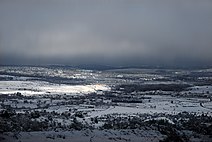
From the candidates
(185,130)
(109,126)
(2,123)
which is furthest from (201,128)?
(2,123)

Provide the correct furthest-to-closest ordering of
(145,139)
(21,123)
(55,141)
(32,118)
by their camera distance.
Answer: (32,118), (21,123), (145,139), (55,141)

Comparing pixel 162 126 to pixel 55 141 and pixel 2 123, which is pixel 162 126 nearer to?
pixel 55 141

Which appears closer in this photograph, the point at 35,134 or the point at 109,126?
the point at 35,134

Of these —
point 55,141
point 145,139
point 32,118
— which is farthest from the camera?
point 32,118

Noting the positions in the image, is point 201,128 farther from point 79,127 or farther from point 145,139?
point 79,127

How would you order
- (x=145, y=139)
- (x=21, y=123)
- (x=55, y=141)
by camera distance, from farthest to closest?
(x=21, y=123), (x=145, y=139), (x=55, y=141)

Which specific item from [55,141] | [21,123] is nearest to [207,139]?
[55,141]

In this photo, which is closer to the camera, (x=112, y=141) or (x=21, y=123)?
(x=112, y=141)

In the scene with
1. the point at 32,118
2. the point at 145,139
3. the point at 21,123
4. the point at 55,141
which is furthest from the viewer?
the point at 32,118

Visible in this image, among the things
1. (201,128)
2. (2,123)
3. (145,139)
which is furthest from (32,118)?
(201,128)
